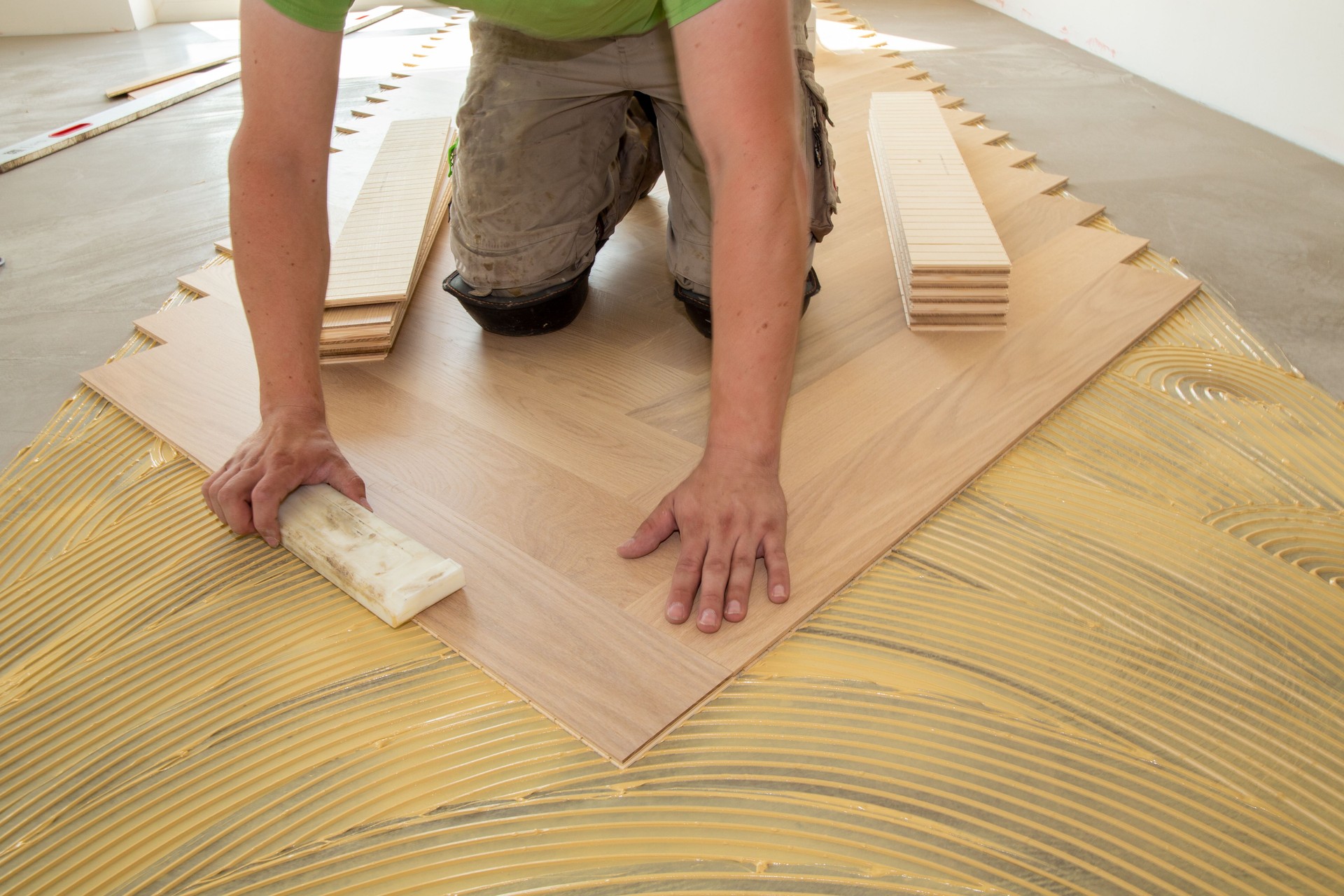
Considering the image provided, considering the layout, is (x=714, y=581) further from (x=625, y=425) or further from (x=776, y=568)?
(x=625, y=425)

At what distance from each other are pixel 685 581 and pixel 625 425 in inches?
21.8

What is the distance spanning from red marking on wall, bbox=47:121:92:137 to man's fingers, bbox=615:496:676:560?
3.62 m

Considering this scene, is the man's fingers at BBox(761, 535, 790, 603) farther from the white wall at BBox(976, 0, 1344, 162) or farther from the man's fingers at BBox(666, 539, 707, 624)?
the white wall at BBox(976, 0, 1344, 162)

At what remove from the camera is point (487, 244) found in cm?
209

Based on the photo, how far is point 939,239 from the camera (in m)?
2.24

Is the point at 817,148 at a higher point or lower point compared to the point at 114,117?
higher

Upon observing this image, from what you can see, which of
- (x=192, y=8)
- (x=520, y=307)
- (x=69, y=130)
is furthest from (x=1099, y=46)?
(x=192, y=8)

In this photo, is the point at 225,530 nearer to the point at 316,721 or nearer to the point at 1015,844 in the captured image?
the point at 316,721

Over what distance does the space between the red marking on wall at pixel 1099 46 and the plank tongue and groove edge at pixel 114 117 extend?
3.93 m

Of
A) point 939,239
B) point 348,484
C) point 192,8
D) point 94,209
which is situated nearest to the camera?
point 348,484

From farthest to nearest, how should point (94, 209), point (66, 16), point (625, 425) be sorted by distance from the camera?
point (66, 16) < point (94, 209) < point (625, 425)

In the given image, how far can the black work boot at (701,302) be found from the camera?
2.08 m

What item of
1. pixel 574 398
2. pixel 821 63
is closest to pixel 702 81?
pixel 574 398

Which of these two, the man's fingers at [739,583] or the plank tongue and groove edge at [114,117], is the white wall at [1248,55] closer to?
the man's fingers at [739,583]
